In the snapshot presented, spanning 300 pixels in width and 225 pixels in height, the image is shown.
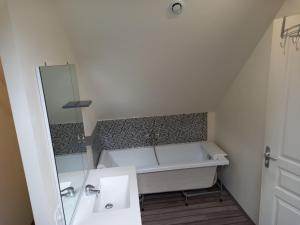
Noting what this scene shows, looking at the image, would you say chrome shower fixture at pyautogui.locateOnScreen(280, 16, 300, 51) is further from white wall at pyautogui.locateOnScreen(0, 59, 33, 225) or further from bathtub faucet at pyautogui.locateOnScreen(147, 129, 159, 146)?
white wall at pyautogui.locateOnScreen(0, 59, 33, 225)

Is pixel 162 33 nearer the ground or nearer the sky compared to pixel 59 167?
nearer the sky

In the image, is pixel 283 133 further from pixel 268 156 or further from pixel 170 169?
pixel 170 169

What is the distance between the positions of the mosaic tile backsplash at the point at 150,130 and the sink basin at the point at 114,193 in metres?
1.41

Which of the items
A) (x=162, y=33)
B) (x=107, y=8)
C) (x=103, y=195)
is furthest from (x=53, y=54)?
(x=103, y=195)

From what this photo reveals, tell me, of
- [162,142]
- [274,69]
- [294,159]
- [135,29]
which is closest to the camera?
[294,159]

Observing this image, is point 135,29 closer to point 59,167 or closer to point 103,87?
point 103,87

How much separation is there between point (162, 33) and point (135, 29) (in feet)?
0.87

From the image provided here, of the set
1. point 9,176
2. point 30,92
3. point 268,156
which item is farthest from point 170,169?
point 30,92

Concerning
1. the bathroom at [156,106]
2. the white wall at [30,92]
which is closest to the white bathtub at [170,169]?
the bathroom at [156,106]

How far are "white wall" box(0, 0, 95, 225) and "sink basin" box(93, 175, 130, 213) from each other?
61 cm

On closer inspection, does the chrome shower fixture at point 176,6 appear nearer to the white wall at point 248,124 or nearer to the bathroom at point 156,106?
the bathroom at point 156,106

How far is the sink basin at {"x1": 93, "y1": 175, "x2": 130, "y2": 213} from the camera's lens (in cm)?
183

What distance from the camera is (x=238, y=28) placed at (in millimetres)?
2109

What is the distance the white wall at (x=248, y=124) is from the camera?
2.27 metres
